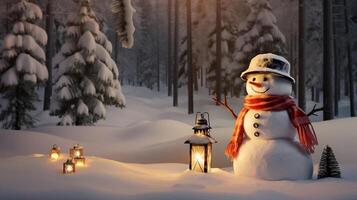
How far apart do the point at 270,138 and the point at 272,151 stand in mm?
297

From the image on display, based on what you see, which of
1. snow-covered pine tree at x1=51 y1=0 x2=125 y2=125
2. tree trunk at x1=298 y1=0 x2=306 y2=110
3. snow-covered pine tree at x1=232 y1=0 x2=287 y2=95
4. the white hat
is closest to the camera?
the white hat

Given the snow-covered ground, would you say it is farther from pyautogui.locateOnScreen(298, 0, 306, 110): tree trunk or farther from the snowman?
pyautogui.locateOnScreen(298, 0, 306, 110): tree trunk

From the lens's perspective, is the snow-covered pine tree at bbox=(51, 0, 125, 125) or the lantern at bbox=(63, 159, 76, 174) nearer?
the lantern at bbox=(63, 159, 76, 174)

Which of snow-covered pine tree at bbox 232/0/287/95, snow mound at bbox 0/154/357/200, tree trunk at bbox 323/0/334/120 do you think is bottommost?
Result: snow mound at bbox 0/154/357/200

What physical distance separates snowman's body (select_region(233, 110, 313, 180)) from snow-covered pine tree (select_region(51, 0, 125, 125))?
11.6 m

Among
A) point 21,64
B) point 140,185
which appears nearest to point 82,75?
point 21,64

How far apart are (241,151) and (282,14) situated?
3901 centimetres

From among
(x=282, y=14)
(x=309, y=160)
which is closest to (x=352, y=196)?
(x=309, y=160)

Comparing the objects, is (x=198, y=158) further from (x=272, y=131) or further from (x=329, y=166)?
(x=329, y=166)

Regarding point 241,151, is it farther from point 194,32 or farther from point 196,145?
point 194,32

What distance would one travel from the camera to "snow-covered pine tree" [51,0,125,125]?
18344 mm

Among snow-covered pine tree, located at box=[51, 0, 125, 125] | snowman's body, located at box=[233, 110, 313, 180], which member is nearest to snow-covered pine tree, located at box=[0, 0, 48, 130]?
snow-covered pine tree, located at box=[51, 0, 125, 125]

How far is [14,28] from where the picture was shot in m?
18.1

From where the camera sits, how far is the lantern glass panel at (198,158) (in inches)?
326
